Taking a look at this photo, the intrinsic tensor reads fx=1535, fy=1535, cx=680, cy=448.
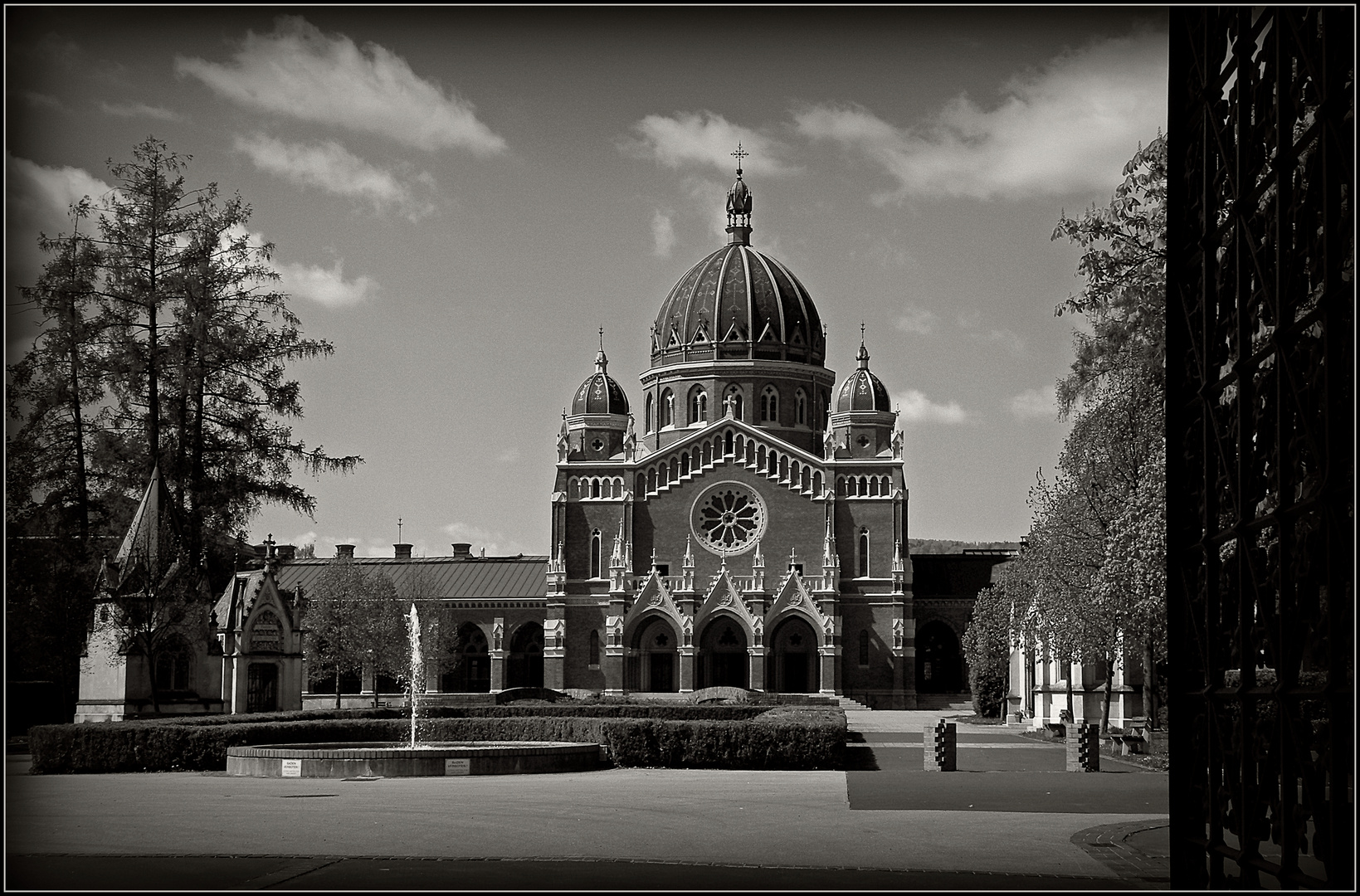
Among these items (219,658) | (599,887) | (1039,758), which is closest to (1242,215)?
(599,887)

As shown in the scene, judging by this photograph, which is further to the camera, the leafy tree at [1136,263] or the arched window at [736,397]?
the arched window at [736,397]

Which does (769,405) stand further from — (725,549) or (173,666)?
(173,666)

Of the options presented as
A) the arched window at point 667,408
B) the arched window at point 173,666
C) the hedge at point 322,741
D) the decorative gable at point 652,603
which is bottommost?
the hedge at point 322,741

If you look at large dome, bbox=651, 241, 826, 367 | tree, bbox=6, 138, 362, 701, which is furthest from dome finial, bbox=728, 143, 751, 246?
tree, bbox=6, 138, 362, 701

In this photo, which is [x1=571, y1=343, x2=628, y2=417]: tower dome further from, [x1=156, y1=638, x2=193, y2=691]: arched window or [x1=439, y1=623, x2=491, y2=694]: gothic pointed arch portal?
[x1=156, y1=638, x2=193, y2=691]: arched window

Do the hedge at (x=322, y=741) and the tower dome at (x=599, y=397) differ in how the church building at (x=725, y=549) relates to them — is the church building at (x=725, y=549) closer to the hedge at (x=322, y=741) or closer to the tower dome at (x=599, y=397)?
the tower dome at (x=599, y=397)

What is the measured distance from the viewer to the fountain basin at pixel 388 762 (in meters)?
25.0

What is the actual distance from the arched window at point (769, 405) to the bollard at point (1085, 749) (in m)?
55.4

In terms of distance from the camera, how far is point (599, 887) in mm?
11828

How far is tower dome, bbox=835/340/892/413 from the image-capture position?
79562 millimetres

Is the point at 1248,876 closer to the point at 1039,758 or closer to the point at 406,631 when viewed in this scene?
the point at 1039,758

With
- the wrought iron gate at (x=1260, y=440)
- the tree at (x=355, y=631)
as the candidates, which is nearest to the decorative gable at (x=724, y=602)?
the tree at (x=355, y=631)

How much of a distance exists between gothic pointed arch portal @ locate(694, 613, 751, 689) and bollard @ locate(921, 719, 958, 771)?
4533cm

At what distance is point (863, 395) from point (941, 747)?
175ft
